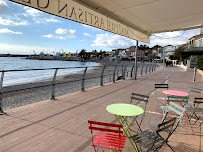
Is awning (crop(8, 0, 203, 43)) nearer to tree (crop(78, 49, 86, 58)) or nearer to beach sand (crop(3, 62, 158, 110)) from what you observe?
beach sand (crop(3, 62, 158, 110))

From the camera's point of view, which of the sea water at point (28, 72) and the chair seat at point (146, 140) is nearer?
the chair seat at point (146, 140)

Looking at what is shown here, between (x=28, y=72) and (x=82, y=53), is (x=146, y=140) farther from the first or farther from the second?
(x=82, y=53)

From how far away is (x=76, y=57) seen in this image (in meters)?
174

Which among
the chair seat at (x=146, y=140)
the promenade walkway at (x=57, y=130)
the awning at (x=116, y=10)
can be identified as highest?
the awning at (x=116, y=10)

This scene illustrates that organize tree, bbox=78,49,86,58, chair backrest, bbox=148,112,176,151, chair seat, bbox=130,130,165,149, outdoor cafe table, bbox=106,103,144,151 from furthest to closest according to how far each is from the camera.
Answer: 1. tree, bbox=78,49,86,58
2. outdoor cafe table, bbox=106,103,144,151
3. chair seat, bbox=130,130,165,149
4. chair backrest, bbox=148,112,176,151

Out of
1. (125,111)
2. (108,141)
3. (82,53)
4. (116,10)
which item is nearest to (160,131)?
(108,141)

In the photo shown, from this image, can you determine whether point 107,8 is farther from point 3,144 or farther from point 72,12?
point 3,144

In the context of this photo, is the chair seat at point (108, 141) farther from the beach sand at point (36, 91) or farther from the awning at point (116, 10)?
the beach sand at point (36, 91)

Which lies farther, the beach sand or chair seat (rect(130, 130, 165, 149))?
the beach sand

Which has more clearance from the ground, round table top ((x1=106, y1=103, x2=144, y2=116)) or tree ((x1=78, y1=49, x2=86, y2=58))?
tree ((x1=78, y1=49, x2=86, y2=58))

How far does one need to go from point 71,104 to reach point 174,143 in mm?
3327

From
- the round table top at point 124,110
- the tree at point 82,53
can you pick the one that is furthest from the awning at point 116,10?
the tree at point 82,53

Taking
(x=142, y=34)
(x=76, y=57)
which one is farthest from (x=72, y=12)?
(x=76, y=57)

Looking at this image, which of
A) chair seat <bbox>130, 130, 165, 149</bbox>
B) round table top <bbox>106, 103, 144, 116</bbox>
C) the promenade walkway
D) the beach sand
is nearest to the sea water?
the beach sand
